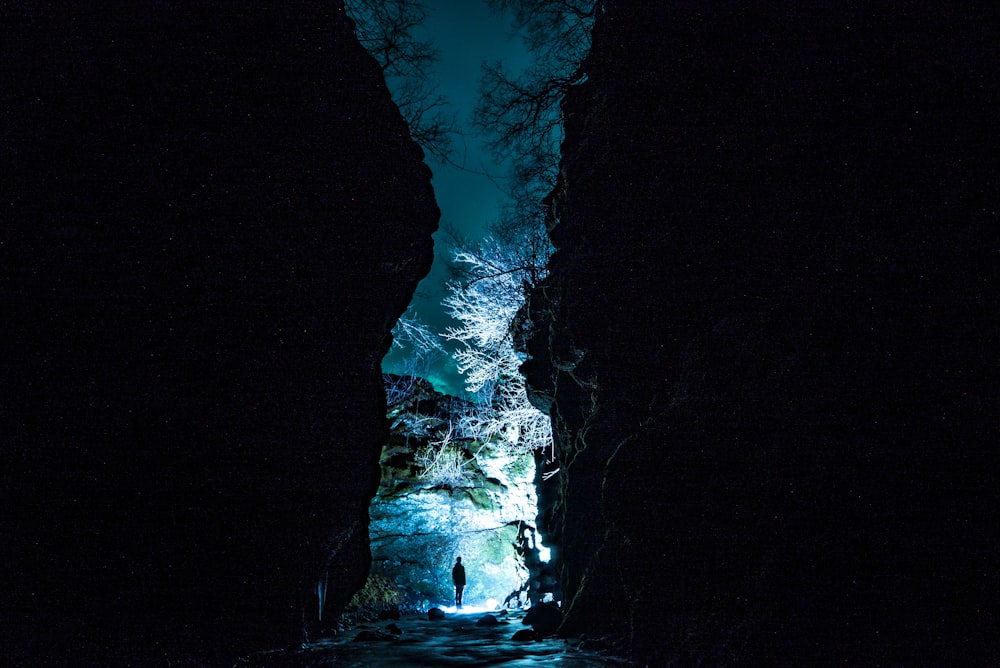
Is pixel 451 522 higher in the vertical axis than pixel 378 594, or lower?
higher

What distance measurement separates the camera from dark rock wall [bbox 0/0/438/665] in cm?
361

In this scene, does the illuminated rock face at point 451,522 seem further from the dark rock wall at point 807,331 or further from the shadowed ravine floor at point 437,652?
the dark rock wall at point 807,331

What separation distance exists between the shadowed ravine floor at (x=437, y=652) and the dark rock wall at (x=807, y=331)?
2333 millimetres

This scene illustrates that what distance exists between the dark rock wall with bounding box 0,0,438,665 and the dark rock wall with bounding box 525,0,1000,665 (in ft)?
12.3

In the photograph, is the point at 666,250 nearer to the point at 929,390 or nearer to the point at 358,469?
the point at 929,390

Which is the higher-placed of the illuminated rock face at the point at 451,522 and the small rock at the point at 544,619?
the illuminated rock face at the point at 451,522

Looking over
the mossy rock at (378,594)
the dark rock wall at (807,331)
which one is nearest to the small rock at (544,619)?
the dark rock wall at (807,331)

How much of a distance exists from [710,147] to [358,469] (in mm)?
6238

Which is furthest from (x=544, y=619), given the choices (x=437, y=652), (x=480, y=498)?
(x=480, y=498)

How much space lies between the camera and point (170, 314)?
429cm

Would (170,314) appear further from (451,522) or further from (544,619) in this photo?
(451,522)

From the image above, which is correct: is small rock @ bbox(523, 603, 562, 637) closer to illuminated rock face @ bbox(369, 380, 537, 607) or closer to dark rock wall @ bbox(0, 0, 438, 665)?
dark rock wall @ bbox(0, 0, 438, 665)

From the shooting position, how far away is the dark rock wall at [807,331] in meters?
2.98

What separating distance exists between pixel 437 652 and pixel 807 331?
295 inches
